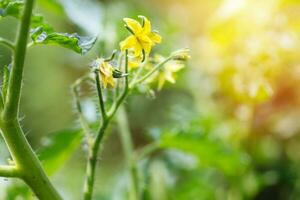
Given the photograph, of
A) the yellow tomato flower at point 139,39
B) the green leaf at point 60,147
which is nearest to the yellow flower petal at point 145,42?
the yellow tomato flower at point 139,39

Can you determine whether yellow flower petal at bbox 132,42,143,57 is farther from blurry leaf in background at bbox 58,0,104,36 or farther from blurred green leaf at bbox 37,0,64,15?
blurry leaf in background at bbox 58,0,104,36

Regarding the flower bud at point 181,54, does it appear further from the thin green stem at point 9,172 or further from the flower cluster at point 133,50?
the thin green stem at point 9,172

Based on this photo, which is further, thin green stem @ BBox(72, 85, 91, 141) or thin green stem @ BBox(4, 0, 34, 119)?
thin green stem @ BBox(72, 85, 91, 141)

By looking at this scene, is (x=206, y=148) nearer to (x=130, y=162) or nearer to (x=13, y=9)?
(x=130, y=162)

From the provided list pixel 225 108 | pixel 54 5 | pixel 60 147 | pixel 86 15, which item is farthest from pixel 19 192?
pixel 225 108

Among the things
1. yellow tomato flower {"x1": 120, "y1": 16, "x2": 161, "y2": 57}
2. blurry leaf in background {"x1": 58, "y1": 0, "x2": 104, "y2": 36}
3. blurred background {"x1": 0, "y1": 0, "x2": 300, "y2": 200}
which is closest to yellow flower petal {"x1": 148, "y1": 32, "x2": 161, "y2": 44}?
yellow tomato flower {"x1": 120, "y1": 16, "x2": 161, "y2": 57}

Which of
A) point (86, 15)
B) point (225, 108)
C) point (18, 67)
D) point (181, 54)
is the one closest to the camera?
point (18, 67)
